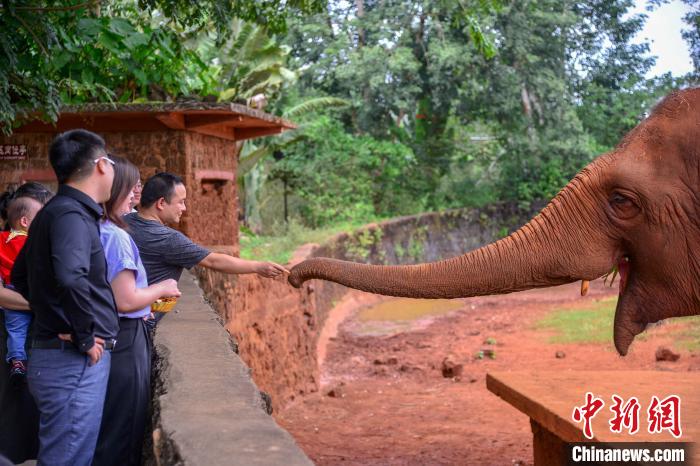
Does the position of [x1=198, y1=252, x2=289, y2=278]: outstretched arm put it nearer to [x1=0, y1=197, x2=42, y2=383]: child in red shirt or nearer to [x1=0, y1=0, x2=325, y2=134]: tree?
[x1=0, y1=197, x2=42, y2=383]: child in red shirt

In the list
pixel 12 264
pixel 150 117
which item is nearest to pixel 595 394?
pixel 12 264

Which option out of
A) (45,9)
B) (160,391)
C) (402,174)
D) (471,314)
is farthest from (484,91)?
(160,391)

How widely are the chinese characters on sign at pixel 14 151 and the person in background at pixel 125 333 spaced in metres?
6.11

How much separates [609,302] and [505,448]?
9.15 metres

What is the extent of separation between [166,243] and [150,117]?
16.6ft

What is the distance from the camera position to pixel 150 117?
9.58 metres

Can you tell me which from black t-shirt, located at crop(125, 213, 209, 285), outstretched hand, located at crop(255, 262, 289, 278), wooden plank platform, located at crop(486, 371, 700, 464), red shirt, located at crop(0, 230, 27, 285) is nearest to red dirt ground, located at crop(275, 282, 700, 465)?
wooden plank platform, located at crop(486, 371, 700, 464)

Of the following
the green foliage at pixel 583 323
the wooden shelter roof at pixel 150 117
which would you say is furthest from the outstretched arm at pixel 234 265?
the green foliage at pixel 583 323

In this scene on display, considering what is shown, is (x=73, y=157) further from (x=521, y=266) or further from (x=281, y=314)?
(x=281, y=314)

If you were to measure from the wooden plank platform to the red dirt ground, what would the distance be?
2843 mm

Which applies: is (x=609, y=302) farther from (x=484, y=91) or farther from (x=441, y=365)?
(x=484, y=91)

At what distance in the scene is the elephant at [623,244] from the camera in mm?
3697

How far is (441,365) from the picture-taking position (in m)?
13.3

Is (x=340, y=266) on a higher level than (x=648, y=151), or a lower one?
lower
